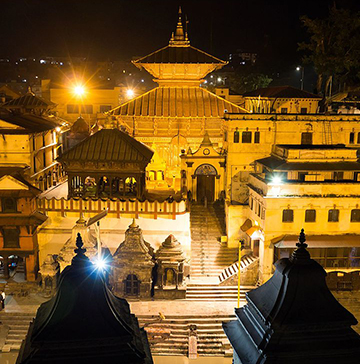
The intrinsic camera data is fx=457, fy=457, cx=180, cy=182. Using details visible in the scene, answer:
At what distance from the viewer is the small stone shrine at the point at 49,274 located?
28.8 metres

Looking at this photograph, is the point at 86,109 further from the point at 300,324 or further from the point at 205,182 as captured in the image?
the point at 300,324

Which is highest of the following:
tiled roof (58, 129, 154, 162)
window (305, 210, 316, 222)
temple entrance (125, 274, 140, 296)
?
tiled roof (58, 129, 154, 162)

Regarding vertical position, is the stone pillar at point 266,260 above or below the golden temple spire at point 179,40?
below

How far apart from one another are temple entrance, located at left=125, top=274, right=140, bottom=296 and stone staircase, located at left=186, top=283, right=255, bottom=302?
10.8 feet

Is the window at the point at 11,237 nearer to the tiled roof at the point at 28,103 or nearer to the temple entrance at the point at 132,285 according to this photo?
the temple entrance at the point at 132,285

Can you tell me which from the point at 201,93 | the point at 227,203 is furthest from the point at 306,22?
the point at 227,203

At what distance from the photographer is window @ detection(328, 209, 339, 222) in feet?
99.1

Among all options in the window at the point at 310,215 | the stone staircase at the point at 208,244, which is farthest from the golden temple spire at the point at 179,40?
the window at the point at 310,215

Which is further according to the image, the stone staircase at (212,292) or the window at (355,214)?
the window at (355,214)

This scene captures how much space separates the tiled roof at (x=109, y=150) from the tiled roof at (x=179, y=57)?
1065cm

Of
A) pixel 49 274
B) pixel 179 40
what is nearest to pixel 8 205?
pixel 49 274

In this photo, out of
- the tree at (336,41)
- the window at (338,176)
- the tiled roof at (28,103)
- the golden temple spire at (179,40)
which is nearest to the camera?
the window at (338,176)

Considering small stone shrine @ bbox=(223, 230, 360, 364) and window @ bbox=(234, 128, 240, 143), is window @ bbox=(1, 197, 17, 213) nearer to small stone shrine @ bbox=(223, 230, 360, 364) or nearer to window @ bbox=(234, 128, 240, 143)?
window @ bbox=(234, 128, 240, 143)

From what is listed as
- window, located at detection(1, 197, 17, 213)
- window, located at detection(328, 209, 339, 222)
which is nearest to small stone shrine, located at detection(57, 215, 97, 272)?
window, located at detection(1, 197, 17, 213)
